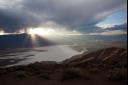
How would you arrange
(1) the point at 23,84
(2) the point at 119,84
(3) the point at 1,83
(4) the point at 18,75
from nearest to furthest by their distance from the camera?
(2) the point at 119,84 < (1) the point at 23,84 < (3) the point at 1,83 < (4) the point at 18,75

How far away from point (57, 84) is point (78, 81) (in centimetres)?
119

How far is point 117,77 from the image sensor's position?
8484 mm

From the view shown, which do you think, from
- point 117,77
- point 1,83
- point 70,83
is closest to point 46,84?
point 70,83

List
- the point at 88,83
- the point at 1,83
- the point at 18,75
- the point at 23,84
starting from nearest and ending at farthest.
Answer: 1. the point at 88,83
2. the point at 23,84
3. the point at 1,83
4. the point at 18,75

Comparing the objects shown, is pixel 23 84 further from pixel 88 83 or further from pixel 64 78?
pixel 88 83

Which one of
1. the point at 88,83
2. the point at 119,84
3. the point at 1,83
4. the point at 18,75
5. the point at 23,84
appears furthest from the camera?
the point at 18,75

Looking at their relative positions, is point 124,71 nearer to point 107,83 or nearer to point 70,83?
point 107,83

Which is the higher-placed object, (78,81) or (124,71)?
(124,71)

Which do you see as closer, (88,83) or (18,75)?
(88,83)

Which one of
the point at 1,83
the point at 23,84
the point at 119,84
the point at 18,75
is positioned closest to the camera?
the point at 119,84

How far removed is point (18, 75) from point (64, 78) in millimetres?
3702

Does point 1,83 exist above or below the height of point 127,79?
below

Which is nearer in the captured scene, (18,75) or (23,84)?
(23,84)

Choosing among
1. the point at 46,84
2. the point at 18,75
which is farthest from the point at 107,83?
the point at 18,75
